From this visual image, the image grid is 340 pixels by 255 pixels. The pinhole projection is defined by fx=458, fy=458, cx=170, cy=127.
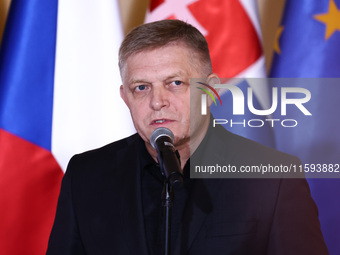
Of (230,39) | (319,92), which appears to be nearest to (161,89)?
(230,39)

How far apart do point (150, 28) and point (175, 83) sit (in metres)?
0.26

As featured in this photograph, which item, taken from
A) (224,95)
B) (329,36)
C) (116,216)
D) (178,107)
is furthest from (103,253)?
(329,36)

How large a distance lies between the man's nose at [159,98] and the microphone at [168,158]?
410 millimetres

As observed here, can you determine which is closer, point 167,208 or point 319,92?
point 167,208

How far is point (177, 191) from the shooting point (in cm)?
179

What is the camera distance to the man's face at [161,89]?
169cm

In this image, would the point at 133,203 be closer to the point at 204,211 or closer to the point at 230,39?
the point at 204,211

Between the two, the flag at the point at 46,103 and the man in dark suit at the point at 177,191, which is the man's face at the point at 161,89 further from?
the flag at the point at 46,103

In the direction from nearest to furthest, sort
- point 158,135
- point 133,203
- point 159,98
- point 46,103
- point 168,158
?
point 168,158, point 158,135, point 159,98, point 133,203, point 46,103

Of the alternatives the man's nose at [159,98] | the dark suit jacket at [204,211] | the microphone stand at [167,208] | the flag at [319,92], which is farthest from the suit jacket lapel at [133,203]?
the flag at [319,92]

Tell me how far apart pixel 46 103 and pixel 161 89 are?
0.88 m

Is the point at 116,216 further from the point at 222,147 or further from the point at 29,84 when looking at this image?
the point at 29,84

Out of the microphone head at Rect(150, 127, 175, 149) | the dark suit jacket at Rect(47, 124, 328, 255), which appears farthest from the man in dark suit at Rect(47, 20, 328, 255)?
the microphone head at Rect(150, 127, 175, 149)

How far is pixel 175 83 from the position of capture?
1.77 metres
